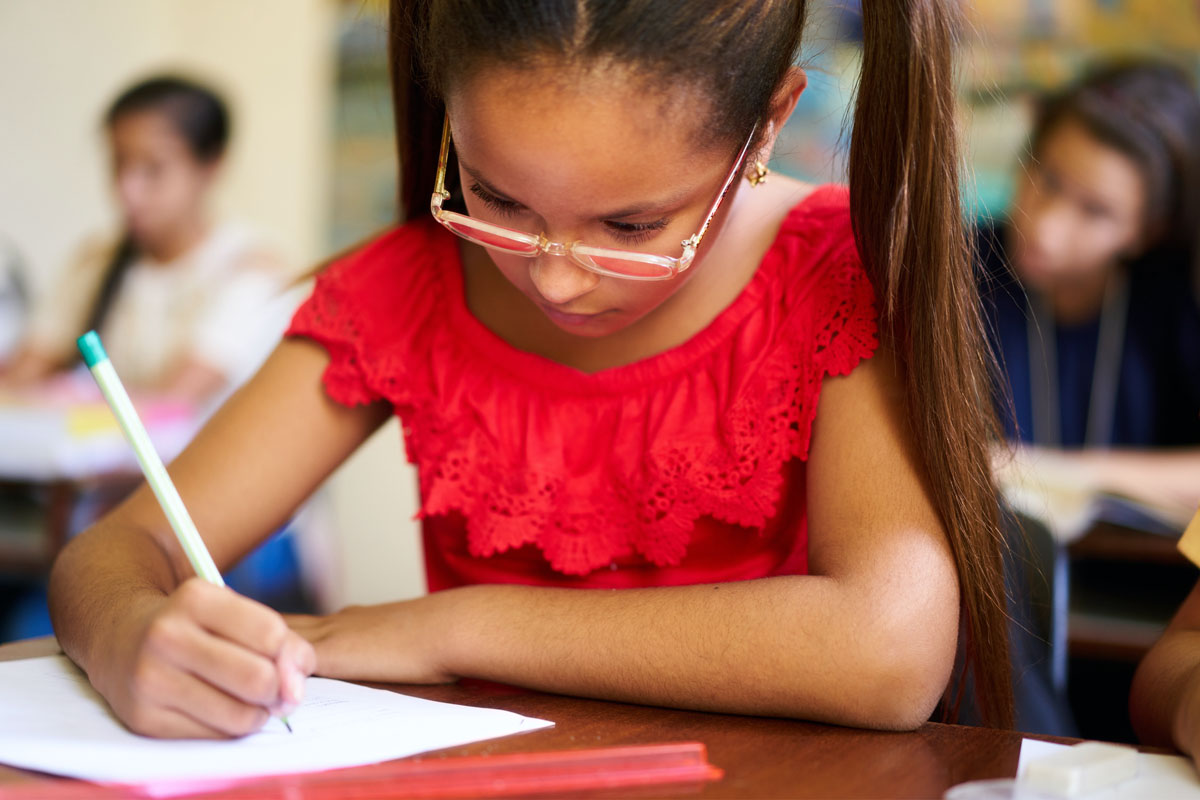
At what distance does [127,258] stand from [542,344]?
2679mm

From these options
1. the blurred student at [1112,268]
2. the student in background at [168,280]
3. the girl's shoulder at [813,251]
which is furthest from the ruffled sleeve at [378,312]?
the student in background at [168,280]

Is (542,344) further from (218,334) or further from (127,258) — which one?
(127,258)

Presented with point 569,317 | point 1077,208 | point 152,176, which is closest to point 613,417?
point 569,317

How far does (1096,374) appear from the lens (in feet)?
8.07

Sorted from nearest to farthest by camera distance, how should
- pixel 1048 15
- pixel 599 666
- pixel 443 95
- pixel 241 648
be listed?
1. pixel 241 648
2. pixel 599 666
3. pixel 443 95
4. pixel 1048 15

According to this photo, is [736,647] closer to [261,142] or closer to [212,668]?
[212,668]

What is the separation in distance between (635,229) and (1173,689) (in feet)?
1.49

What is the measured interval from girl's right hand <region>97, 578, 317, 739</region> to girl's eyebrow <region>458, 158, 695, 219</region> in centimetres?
32

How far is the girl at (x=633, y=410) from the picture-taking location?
0.77m

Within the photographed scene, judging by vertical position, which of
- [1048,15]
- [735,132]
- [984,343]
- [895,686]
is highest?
[1048,15]

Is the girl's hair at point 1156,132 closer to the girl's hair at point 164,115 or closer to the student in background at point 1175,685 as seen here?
the student in background at point 1175,685

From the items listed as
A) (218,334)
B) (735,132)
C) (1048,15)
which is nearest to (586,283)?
(735,132)

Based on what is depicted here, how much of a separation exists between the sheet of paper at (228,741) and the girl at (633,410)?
0.8 inches

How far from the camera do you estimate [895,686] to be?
743mm
